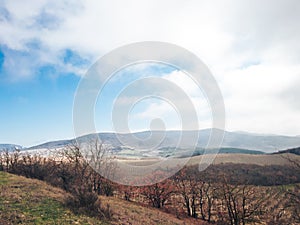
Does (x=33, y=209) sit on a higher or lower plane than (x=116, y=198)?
higher

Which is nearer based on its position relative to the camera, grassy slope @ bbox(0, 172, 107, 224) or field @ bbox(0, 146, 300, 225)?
grassy slope @ bbox(0, 172, 107, 224)

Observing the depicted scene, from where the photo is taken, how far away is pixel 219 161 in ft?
287

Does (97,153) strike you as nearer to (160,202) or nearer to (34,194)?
(160,202)

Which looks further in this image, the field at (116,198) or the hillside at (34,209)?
the field at (116,198)

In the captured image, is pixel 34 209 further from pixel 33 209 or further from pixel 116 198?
pixel 116 198

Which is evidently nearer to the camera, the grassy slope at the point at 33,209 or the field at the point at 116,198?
the grassy slope at the point at 33,209

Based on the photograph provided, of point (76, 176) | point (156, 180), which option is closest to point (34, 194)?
point (76, 176)

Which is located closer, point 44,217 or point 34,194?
point 44,217

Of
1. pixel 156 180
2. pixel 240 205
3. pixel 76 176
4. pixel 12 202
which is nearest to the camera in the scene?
pixel 12 202

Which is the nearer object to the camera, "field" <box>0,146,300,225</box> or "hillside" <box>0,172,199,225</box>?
"hillside" <box>0,172,199,225</box>

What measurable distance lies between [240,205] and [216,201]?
28.7 ft

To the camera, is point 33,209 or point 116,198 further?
point 116,198

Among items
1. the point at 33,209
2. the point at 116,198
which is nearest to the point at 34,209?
the point at 33,209

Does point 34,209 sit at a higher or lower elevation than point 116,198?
higher
